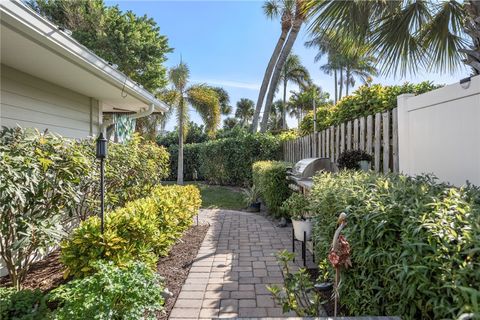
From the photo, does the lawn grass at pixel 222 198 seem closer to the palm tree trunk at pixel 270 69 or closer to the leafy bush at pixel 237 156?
the leafy bush at pixel 237 156

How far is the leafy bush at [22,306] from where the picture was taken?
2.05m

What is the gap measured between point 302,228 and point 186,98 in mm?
10899

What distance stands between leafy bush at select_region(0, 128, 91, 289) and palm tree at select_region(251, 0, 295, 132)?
11.7m

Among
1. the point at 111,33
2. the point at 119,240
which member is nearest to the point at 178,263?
the point at 119,240

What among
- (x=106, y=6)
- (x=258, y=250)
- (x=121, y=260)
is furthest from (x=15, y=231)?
(x=106, y=6)

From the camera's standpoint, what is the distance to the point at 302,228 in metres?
4.14

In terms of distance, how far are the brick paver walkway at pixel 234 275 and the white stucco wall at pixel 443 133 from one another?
6.72ft

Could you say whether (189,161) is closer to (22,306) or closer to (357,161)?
(357,161)

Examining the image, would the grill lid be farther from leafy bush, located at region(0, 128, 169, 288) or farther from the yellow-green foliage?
leafy bush, located at region(0, 128, 169, 288)

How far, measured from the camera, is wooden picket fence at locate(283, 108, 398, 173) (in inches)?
158

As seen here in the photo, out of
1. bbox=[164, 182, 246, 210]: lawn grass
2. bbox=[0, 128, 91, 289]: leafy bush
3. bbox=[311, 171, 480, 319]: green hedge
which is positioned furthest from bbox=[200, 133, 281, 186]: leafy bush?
bbox=[311, 171, 480, 319]: green hedge

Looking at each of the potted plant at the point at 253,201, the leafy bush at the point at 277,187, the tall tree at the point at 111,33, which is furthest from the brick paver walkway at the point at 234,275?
the tall tree at the point at 111,33

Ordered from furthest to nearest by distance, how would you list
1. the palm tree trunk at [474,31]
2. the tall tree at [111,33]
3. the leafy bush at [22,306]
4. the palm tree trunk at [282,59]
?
the tall tree at [111,33]
the palm tree trunk at [282,59]
the palm tree trunk at [474,31]
the leafy bush at [22,306]

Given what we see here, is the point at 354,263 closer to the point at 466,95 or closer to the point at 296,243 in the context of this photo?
the point at 466,95
